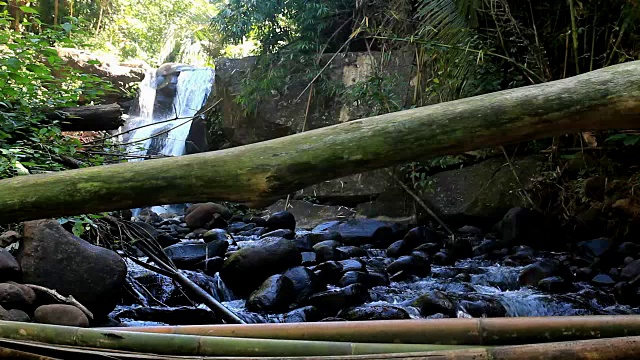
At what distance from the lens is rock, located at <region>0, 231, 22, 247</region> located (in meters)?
3.63

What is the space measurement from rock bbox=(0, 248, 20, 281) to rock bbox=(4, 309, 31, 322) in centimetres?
42

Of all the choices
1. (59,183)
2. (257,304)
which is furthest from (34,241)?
(59,183)

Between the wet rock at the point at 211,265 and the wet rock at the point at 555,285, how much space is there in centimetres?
255

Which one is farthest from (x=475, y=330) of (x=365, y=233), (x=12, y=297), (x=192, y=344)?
(x=365, y=233)

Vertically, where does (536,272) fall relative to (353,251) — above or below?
above

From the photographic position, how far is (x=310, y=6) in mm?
9094

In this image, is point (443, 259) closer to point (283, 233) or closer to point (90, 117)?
point (283, 233)

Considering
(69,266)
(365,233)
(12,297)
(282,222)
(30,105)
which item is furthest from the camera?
(282,222)

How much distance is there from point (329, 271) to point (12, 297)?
2.40 meters

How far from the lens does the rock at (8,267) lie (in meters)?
3.31

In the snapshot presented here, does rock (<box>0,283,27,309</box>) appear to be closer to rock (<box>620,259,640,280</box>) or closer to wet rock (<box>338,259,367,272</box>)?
wet rock (<box>338,259,367,272</box>)

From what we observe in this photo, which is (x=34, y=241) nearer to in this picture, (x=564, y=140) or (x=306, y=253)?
(x=306, y=253)

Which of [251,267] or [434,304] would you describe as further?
[251,267]

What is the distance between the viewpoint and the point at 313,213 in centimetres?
847
